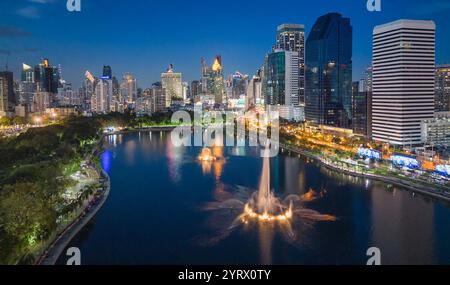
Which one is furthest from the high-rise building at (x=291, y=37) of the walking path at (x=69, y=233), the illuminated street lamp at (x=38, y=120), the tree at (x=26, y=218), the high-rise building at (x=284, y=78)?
the tree at (x=26, y=218)

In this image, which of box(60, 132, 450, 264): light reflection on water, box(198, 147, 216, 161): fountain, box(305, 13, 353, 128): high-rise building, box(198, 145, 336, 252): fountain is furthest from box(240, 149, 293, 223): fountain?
box(305, 13, 353, 128): high-rise building

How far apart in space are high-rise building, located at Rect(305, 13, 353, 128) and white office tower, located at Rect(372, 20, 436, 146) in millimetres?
10294

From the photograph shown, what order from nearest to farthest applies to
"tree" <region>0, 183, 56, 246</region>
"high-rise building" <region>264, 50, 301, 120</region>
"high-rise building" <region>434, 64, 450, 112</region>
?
"tree" <region>0, 183, 56, 246</region> < "high-rise building" <region>434, 64, 450, 112</region> < "high-rise building" <region>264, 50, 301, 120</region>

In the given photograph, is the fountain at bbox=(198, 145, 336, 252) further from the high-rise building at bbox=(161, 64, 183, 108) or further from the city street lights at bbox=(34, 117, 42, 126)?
the high-rise building at bbox=(161, 64, 183, 108)

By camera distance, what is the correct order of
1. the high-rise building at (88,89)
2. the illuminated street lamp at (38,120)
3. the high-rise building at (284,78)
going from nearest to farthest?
the illuminated street lamp at (38,120) < the high-rise building at (284,78) < the high-rise building at (88,89)

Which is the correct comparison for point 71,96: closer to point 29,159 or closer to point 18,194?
point 29,159

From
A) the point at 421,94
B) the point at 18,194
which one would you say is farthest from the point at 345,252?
the point at 421,94

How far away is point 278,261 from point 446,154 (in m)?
9.24

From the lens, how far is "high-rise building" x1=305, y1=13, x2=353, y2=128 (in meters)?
27.5

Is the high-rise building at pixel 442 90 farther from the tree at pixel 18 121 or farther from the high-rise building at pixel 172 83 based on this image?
the high-rise building at pixel 172 83

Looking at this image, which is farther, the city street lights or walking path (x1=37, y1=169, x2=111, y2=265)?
the city street lights

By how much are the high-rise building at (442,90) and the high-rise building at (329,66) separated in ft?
16.0

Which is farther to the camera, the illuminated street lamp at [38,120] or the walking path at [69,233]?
the illuminated street lamp at [38,120]

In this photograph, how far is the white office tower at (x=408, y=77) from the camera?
16000 mm
